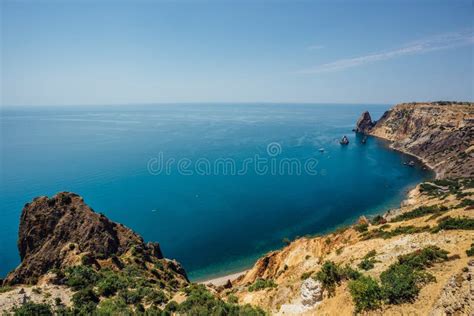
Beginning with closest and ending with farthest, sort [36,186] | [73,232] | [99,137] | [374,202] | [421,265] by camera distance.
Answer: [421,265] < [73,232] < [374,202] < [36,186] < [99,137]

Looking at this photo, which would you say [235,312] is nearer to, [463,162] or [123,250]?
[123,250]

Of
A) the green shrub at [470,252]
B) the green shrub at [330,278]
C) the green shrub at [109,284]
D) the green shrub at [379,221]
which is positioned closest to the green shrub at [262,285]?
the green shrub at [330,278]

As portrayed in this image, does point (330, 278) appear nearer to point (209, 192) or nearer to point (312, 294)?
point (312, 294)

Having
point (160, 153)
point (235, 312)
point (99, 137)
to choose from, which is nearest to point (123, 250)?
point (235, 312)

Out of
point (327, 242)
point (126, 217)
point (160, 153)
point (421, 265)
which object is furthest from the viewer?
point (160, 153)

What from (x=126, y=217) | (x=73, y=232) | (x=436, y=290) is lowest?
(x=126, y=217)

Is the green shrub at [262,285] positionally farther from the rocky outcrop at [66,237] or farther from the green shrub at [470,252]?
the rocky outcrop at [66,237]

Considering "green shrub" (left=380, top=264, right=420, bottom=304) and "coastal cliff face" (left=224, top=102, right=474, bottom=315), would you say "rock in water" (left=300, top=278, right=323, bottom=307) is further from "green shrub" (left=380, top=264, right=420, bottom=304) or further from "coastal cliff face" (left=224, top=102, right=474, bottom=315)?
"green shrub" (left=380, top=264, right=420, bottom=304)
